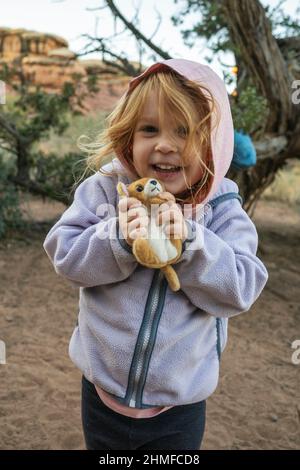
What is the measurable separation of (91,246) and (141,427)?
0.46 meters

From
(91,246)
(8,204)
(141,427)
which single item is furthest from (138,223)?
(8,204)

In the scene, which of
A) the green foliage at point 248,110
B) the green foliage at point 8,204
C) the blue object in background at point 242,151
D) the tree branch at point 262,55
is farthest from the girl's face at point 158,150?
the green foliage at point 8,204

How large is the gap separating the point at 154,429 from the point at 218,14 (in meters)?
4.65

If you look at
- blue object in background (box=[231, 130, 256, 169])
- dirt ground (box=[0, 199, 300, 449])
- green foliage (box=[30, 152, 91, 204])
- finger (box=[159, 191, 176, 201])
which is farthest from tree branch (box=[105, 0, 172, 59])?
finger (box=[159, 191, 176, 201])

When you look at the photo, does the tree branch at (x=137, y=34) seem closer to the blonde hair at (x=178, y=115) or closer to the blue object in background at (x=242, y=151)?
the blue object in background at (x=242, y=151)

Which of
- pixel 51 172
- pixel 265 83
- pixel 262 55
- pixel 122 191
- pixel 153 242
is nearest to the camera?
pixel 153 242

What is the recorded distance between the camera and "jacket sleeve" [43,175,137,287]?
3.68ft

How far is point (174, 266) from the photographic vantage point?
1.13 metres

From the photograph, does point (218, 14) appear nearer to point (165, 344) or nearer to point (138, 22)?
point (138, 22)

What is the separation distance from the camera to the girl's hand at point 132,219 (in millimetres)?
1037

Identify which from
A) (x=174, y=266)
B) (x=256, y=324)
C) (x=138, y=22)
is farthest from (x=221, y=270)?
(x=138, y=22)

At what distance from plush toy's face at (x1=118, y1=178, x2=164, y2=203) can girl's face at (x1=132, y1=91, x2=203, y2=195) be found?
61mm

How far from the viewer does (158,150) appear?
1.13m

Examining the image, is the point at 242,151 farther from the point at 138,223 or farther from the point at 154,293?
the point at 138,223
